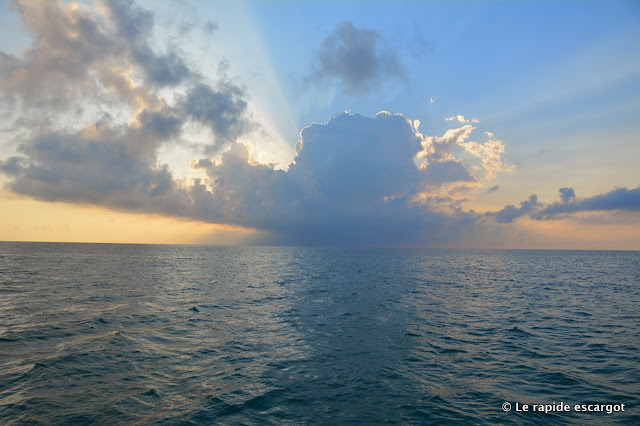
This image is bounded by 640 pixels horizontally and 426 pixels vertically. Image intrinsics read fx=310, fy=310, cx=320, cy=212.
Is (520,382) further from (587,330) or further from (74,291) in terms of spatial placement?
(74,291)

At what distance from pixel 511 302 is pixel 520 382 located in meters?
28.1

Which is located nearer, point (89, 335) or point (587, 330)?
point (89, 335)

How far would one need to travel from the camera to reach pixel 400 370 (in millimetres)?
17266

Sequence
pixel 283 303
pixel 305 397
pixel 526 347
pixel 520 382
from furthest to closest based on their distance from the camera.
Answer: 1. pixel 283 303
2. pixel 526 347
3. pixel 520 382
4. pixel 305 397

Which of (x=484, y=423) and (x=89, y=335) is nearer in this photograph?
(x=484, y=423)

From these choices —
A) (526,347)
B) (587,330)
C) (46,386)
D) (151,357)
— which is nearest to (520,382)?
(526,347)

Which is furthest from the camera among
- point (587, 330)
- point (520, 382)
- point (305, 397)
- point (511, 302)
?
point (511, 302)

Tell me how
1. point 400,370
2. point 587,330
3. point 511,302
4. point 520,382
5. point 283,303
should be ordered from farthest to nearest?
point 511,302, point 283,303, point 587,330, point 400,370, point 520,382

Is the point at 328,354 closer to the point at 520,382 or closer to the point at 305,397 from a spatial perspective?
the point at 305,397

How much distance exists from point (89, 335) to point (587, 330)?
130 feet

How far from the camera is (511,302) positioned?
39.8 metres

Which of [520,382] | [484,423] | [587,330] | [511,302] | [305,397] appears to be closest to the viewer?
[484,423]

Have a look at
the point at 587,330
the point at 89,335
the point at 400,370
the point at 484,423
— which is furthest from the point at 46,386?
the point at 587,330

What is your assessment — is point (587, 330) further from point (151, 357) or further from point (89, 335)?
point (89, 335)
